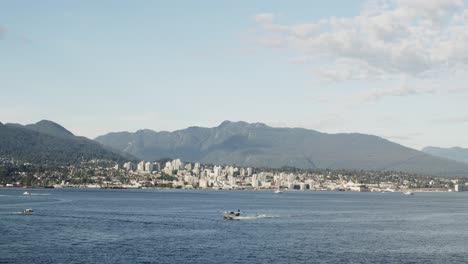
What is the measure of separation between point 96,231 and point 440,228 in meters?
56.1

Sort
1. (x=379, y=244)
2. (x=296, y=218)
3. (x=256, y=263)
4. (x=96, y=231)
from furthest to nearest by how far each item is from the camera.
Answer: (x=296, y=218), (x=96, y=231), (x=379, y=244), (x=256, y=263)

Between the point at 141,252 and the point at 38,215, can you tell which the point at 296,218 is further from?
the point at 141,252

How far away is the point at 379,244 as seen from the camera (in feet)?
284

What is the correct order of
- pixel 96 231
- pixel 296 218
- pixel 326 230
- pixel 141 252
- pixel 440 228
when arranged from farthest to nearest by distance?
pixel 296 218, pixel 440 228, pixel 326 230, pixel 96 231, pixel 141 252

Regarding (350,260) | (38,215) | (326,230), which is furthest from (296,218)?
(350,260)

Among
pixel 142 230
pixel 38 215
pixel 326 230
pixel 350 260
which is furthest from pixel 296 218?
pixel 350 260

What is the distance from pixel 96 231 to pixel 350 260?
129 ft

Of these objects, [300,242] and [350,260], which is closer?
[350,260]

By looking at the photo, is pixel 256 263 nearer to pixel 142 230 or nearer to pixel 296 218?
pixel 142 230

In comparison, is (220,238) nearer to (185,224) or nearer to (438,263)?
(185,224)

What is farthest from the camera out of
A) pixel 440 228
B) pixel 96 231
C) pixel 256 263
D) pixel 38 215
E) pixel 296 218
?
pixel 296 218

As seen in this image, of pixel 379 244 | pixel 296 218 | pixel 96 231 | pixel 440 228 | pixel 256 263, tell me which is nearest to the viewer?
pixel 256 263

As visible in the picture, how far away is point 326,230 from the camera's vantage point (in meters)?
104

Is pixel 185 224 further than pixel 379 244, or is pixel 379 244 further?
pixel 185 224
